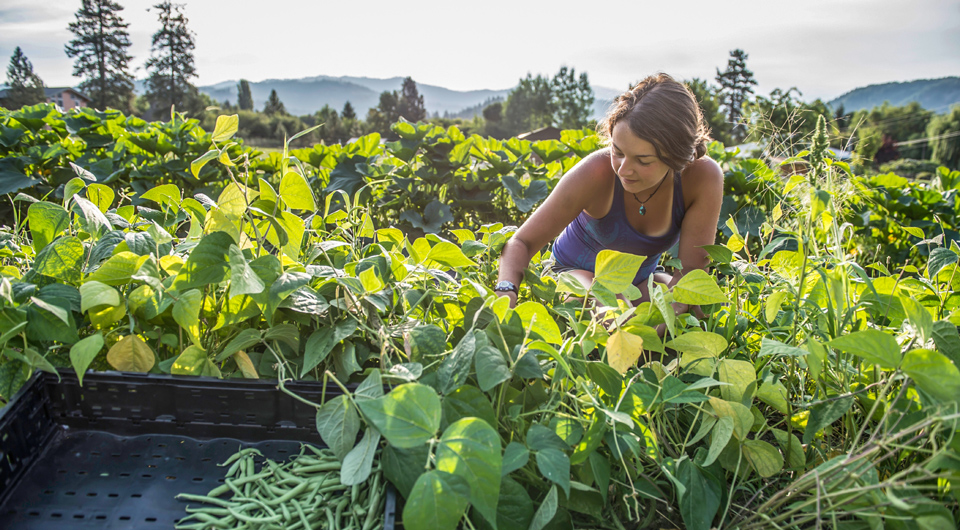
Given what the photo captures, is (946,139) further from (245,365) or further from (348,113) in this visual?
(245,365)

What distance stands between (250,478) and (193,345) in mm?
231

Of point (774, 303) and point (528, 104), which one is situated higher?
point (528, 104)

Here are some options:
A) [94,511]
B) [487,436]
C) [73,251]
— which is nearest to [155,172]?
[73,251]

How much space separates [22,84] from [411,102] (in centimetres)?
3806

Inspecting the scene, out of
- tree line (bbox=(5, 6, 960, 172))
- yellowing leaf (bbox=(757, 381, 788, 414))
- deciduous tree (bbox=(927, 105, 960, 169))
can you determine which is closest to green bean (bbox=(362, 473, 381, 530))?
yellowing leaf (bbox=(757, 381, 788, 414))

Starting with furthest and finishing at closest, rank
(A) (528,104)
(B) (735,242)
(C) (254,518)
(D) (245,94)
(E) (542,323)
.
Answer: (D) (245,94), (A) (528,104), (B) (735,242), (E) (542,323), (C) (254,518)

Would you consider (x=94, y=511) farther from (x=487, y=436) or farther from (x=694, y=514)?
(x=694, y=514)

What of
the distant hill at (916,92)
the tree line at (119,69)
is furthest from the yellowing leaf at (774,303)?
the distant hill at (916,92)

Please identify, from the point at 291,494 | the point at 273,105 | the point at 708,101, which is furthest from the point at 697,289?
the point at 273,105

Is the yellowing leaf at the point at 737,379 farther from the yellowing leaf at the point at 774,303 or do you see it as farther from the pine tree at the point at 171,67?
the pine tree at the point at 171,67

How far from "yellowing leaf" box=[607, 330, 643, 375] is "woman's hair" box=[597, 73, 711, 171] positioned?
0.93 metres

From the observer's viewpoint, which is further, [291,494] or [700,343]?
[700,343]

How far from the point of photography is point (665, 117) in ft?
4.78

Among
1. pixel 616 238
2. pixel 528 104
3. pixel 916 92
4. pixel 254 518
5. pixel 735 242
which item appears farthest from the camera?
pixel 916 92
